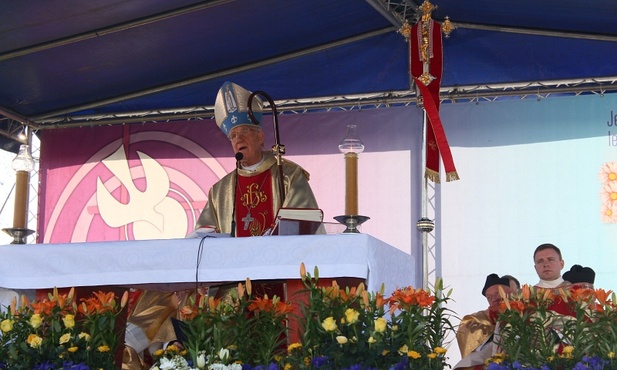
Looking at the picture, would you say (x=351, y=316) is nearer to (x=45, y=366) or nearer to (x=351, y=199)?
(x=351, y=199)

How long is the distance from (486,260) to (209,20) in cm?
305

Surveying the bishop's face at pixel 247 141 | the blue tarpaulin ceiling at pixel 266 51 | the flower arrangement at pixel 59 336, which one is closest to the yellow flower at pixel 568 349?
the flower arrangement at pixel 59 336

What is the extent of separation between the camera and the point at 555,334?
3.53m

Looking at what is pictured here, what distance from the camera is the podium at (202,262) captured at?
13.1ft

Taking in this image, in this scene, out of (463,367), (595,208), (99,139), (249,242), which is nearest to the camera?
(249,242)

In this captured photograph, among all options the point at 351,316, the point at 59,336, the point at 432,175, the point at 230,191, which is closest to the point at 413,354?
the point at 351,316

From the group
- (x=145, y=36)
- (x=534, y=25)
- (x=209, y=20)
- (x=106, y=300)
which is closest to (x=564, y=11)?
(x=534, y=25)

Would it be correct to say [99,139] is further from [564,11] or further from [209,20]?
[564,11]

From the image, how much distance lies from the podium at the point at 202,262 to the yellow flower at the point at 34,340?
0.55m

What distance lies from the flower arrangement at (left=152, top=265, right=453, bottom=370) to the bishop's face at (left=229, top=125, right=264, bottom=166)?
2306 mm

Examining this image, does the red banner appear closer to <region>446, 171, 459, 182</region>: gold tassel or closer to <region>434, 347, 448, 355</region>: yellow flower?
<region>446, 171, 459, 182</region>: gold tassel

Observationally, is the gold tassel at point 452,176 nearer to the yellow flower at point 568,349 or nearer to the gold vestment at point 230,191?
the gold vestment at point 230,191

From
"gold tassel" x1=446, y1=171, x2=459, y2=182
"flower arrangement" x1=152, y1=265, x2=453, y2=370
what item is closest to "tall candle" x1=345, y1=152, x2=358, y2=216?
"flower arrangement" x1=152, y1=265, x2=453, y2=370

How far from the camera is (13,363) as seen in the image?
12.3ft
